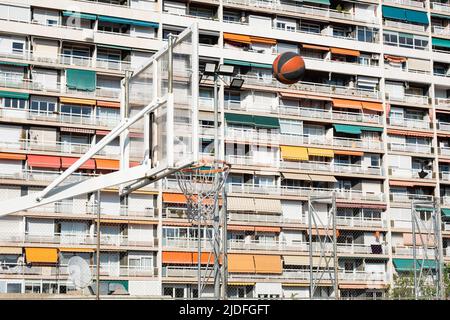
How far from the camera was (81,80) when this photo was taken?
26375mm

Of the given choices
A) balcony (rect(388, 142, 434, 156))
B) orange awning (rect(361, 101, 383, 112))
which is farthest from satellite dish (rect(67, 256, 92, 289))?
balcony (rect(388, 142, 434, 156))

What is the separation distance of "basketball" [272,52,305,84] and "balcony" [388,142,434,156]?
15484mm

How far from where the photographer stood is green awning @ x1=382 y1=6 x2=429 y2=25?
32.2 meters

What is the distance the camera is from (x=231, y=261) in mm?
25891

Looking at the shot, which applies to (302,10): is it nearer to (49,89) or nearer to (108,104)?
(108,104)

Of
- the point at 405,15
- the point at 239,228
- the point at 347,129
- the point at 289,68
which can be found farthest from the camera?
the point at 405,15

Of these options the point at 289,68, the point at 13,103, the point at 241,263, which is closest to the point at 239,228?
the point at 241,263

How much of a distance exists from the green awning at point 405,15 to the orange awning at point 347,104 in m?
3.81

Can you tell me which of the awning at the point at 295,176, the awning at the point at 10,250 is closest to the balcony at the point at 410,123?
the awning at the point at 295,176

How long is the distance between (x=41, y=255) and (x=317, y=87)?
39.3ft

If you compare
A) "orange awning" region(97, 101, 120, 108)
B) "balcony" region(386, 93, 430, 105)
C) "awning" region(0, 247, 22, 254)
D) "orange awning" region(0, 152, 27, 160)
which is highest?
"balcony" region(386, 93, 430, 105)

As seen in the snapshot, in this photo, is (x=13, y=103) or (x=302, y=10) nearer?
(x=13, y=103)

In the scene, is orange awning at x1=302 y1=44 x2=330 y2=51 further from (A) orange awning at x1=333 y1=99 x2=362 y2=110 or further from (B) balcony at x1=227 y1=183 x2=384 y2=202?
(B) balcony at x1=227 y1=183 x2=384 y2=202
